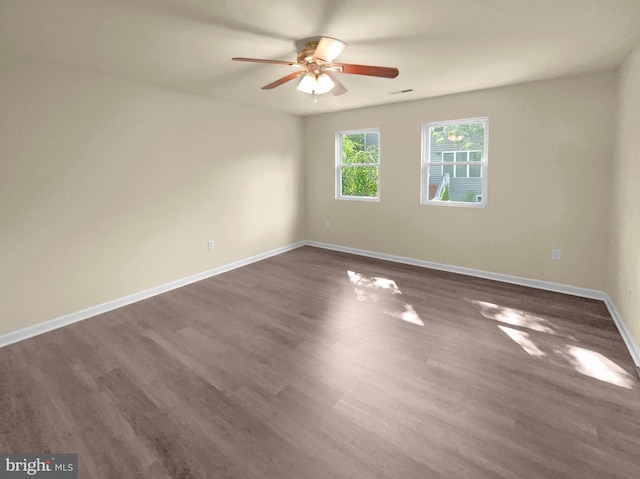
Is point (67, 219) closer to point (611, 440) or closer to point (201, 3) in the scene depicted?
point (201, 3)

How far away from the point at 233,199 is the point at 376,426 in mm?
3798

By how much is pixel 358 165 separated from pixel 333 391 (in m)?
4.08

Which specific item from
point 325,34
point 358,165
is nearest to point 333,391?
point 325,34

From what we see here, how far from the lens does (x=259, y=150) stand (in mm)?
5160

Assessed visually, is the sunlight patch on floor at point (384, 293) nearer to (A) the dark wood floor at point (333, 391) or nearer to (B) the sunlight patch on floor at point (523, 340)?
(A) the dark wood floor at point (333, 391)

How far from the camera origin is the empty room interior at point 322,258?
1824 mm

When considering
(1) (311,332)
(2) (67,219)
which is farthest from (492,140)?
(2) (67,219)

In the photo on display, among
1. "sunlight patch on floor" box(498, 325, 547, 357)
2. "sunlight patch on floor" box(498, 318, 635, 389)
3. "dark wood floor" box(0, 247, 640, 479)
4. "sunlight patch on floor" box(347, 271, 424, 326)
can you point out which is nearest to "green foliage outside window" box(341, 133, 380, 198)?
"sunlight patch on floor" box(347, 271, 424, 326)

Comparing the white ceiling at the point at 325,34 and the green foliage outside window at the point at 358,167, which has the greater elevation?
the white ceiling at the point at 325,34

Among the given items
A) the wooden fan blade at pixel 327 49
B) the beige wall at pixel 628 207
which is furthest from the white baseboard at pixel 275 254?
the wooden fan blade at pixel 327 49

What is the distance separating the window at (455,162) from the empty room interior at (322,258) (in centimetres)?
3

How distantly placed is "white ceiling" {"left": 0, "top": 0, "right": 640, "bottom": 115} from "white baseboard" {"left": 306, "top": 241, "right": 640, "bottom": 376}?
A: 233 cm

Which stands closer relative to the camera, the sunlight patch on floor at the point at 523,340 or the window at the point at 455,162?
the sunlight patch on floor at the point at 523,340

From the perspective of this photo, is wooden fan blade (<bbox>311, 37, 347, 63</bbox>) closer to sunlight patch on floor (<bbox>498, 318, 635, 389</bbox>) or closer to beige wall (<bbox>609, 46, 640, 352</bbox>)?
beige wall (<bbox>609, 46, 640, 352</bbox>)
